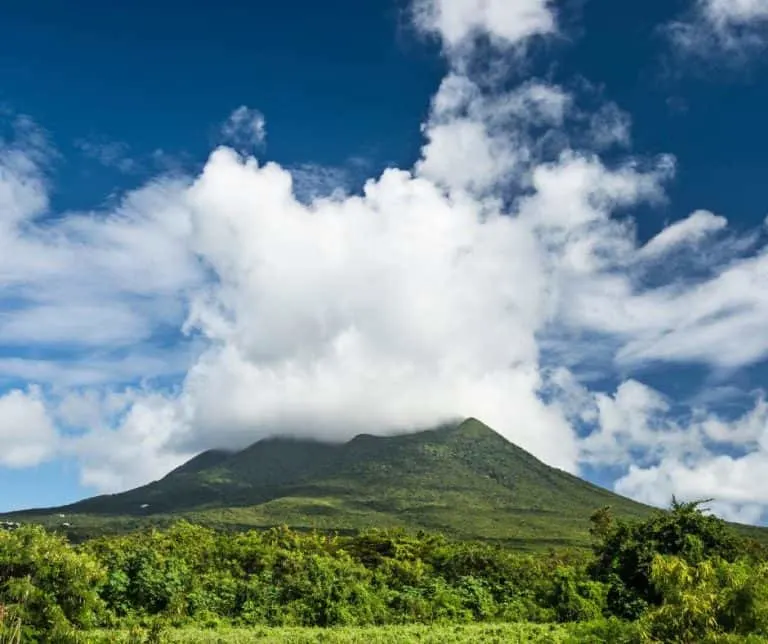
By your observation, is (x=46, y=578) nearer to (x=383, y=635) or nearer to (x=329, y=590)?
(x=383, y=635)

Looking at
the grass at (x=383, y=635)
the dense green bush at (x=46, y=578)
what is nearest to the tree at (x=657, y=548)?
the grass at (x=383, y=635)

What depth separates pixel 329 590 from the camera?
132 feet

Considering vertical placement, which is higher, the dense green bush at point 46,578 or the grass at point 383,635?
the dense green bush at point 46,578

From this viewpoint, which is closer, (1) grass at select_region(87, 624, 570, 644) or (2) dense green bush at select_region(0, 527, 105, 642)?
(2) dense green bush at select_region(0, 527, 105, 642)

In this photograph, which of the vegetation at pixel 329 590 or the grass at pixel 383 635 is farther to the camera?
the grass at pixel 383 635

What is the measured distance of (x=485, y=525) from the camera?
147m

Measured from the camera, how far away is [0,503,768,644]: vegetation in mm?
24844

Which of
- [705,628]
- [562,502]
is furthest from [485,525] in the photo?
[705,628]

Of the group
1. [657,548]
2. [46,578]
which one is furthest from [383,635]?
[657,548]

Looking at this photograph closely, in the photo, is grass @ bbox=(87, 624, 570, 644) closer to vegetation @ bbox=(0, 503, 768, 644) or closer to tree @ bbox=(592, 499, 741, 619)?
vegetation @ bbox=(0, 503, 768, 644)

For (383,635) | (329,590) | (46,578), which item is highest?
(46,578)

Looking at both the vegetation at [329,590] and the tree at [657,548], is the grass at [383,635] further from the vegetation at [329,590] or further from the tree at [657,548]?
the tree at [657,548]

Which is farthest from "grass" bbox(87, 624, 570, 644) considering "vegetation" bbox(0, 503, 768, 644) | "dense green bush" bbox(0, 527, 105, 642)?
→ "dense green bush" bbox(0, 527, 105, 642)

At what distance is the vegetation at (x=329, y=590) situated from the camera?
24.8m
